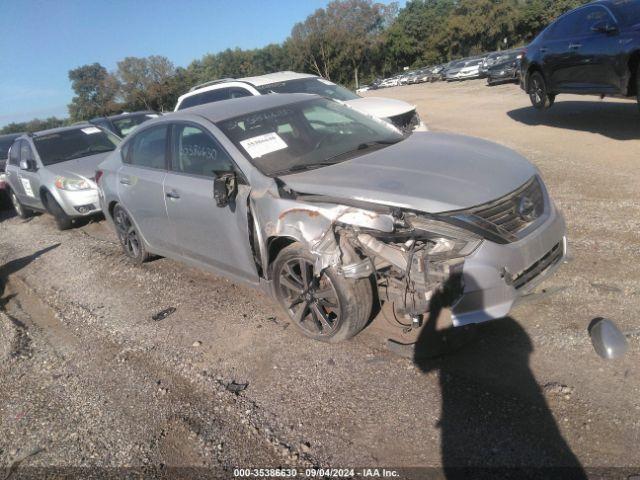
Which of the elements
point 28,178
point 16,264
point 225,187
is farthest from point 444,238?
point 28,178

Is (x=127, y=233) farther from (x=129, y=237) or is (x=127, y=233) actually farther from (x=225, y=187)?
(x=225, y=187)

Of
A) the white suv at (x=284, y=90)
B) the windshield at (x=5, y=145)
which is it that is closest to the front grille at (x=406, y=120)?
the white suv at (x=284, y=90)

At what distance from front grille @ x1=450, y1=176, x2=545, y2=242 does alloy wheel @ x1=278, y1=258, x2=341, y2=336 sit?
104cm

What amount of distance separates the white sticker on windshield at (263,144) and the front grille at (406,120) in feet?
12.6

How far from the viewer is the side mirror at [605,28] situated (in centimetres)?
763

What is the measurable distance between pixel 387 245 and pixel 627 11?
712 cm

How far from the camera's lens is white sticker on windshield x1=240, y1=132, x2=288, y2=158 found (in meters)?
3.95

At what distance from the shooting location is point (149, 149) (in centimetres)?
511

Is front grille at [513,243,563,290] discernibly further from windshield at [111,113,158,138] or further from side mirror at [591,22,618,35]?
windshield at [111,113,158,138]

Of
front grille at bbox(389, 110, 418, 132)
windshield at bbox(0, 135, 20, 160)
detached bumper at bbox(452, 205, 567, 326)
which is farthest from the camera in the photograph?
windshield at bbox(0, 135, 20, 160)

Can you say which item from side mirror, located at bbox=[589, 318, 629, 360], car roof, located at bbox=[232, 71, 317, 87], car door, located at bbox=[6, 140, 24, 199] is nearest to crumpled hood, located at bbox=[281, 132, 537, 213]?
side mirror, located at bbox=[589, 318, 629, 360]

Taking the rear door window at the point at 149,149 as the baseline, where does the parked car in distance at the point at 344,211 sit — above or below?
below

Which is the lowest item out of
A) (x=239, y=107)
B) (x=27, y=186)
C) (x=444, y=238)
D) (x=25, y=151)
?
(x=27, y=186)

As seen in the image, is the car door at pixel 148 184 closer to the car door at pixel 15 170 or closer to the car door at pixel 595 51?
the car door at pixel 15 170
